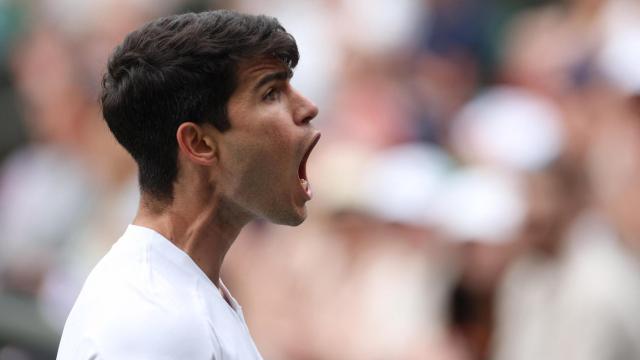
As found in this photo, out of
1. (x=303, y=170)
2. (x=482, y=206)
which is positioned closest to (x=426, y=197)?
(x=482, y=206)

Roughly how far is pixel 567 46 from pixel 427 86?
3.37 ft

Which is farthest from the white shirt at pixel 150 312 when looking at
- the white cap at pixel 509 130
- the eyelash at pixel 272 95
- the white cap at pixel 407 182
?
the white cap at pixel 407 182

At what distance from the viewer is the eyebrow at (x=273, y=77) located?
2.54 m

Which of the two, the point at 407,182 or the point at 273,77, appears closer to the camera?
the point at 273,77

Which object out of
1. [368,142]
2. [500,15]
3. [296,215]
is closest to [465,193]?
[368,142]

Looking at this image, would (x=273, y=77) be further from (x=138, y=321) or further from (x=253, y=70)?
(x=138, y=321)

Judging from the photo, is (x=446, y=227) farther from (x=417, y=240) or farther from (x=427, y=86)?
(x=427, y=86)

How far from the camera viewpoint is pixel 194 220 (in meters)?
2.59

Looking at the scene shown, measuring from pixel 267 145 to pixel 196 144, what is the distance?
13 cm

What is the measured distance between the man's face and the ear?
2 centimetres

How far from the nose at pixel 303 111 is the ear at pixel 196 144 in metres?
0.17

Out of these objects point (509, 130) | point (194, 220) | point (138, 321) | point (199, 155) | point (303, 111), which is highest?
point (509, 130)

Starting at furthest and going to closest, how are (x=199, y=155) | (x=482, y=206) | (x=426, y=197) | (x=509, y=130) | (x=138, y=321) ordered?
(x=426, y=197), (x=509, y=130), (x=482, y=206), (x=199, y=155), (x=138, y=321)

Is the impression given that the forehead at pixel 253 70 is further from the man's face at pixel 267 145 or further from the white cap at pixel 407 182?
the white cap at pixel 407 182
